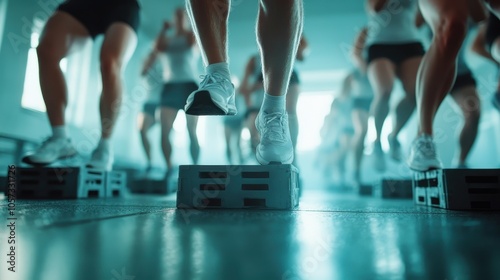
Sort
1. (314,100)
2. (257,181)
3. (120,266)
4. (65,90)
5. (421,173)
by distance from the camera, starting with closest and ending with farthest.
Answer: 1. (120,266)
2. (257,181)
3. (421,173)
4. (65,90)
5. (314,100)

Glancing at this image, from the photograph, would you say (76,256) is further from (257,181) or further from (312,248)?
(257,181)

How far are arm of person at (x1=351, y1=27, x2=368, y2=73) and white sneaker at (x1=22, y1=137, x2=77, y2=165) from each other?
2.54 meters

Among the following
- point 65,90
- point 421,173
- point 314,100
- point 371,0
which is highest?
point 314,100

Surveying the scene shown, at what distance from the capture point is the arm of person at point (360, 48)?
3054 mm

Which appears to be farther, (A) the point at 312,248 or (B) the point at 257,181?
(B) the point at 257,181

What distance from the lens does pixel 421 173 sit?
1251mm

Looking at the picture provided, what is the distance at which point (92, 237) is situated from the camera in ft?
1.54

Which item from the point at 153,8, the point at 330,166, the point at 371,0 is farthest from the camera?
the point at 330,166

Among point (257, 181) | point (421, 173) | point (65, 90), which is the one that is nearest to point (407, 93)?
point (421, 173)

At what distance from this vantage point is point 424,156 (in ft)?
4.03

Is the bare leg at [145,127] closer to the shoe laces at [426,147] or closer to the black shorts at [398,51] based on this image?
the black shorts at [398,51]

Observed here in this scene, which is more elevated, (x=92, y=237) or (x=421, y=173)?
(x=421, y=173)

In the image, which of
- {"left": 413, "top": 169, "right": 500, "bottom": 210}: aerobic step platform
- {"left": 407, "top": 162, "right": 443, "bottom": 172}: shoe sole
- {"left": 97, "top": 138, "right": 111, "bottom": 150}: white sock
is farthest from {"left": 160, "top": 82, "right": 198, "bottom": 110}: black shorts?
{"left": 413, "top": 169, "right": 500, "bottom": 210}: aerobic step platform

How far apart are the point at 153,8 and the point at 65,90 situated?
14.1 feet
